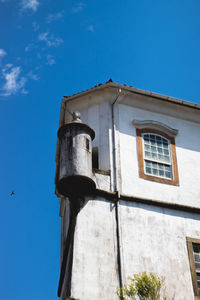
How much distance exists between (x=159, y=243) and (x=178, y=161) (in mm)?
3833

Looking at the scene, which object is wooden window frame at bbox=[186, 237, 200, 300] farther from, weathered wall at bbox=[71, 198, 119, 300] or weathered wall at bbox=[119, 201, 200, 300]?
weathered wall at bbox=[71, 198, 119, 300]

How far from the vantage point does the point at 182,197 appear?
57.0 ft

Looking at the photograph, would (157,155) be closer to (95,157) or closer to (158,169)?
(158,169)

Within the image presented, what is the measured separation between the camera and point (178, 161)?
725 inches

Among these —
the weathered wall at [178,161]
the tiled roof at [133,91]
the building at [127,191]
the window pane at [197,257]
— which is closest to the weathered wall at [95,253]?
the building at [127,191]

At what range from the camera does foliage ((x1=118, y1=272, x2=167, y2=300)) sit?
13.1 m

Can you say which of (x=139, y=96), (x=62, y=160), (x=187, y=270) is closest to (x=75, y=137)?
(x=62, y=160)

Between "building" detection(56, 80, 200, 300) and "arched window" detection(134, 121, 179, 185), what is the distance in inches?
1.6

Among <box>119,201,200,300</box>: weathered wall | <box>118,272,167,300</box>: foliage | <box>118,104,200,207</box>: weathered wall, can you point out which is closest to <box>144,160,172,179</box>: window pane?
<box>118,104,200,207</box>: weathered wall

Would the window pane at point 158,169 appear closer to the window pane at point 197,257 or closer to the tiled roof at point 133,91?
the tiled roof at point 133,91

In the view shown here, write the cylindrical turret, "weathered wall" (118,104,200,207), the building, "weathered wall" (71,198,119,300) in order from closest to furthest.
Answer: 1. "weathered wall" (71,198,119,300)
2. the building
3. the cylindrical turret
4. "weathered wall" (118,104,200,207)

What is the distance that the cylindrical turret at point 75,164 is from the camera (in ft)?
50.6

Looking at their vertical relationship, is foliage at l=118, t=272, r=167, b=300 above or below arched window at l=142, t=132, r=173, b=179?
below

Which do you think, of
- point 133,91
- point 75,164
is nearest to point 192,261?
point 75,164
